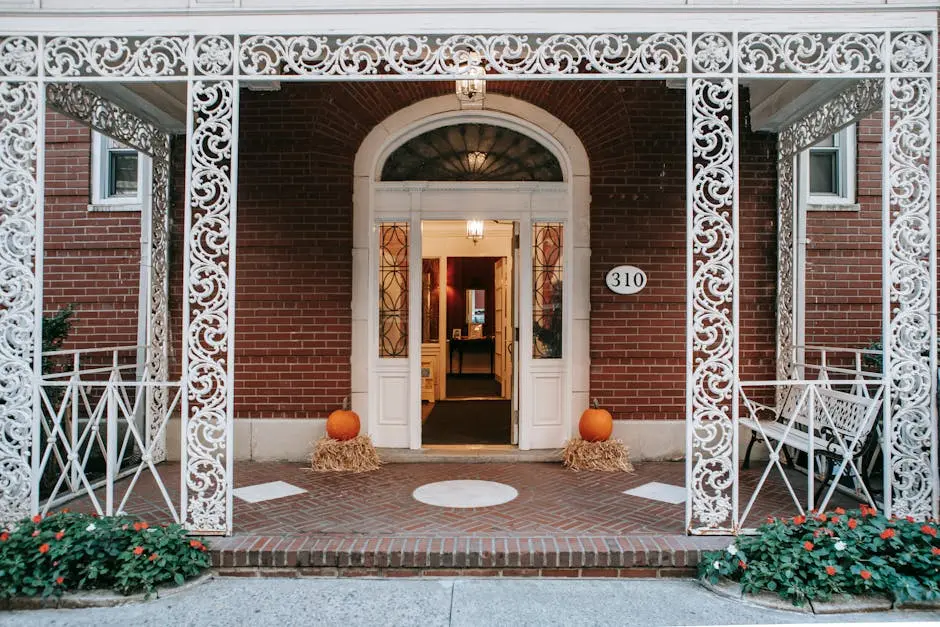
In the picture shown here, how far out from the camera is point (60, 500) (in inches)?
199

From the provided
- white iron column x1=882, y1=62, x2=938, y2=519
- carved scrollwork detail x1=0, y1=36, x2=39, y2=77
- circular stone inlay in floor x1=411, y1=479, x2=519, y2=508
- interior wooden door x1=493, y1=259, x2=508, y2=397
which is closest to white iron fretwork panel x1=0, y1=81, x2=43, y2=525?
carved scrollwork detail x1=0, y1=36, x2=39, y2=77

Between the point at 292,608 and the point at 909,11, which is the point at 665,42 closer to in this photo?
the point at 909,11

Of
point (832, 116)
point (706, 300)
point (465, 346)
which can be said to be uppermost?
point (832, 116)

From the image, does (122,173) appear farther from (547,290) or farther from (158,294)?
(547,290)

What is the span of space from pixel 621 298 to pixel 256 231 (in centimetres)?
380

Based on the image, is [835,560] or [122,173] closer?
[835,560]

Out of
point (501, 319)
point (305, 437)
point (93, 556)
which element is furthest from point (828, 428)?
point (501, 319)

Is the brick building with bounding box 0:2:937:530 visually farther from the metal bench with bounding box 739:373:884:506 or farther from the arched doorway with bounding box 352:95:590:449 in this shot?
the metal bench with bounding box 739:373:884:506

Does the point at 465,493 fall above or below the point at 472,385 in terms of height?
below

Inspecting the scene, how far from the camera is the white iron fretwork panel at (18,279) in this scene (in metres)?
4.29

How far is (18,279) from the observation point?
4.37 m

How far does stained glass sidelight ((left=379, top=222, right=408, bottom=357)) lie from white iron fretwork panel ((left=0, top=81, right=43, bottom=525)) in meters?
3.21

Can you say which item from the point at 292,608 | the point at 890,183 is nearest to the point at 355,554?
the point at 292,608

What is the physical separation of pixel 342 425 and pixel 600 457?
8.29ft
